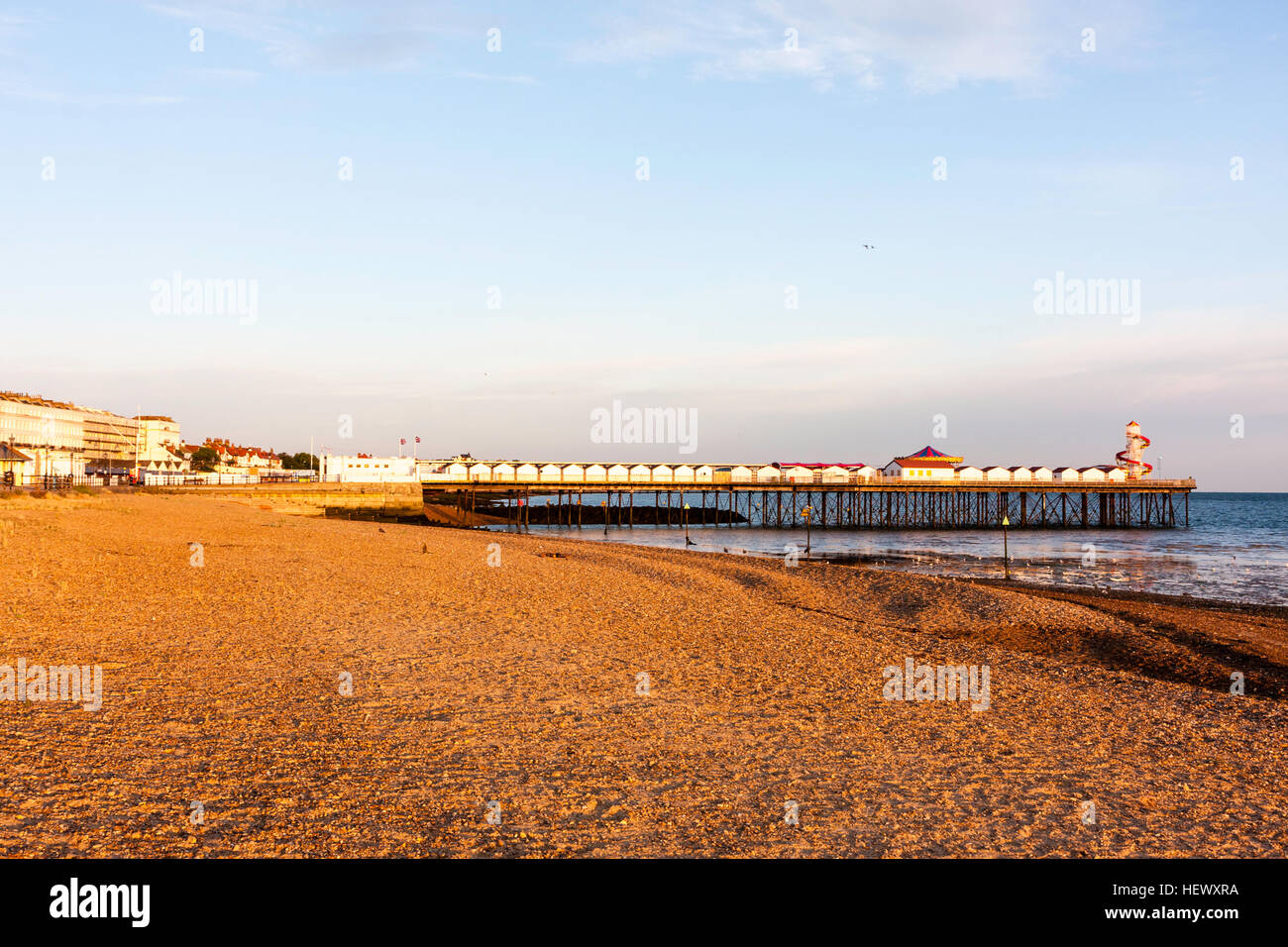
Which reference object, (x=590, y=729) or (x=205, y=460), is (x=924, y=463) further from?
(x=205, y=460)

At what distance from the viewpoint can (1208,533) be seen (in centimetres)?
6625

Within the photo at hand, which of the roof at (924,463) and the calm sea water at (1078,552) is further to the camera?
the roof at (924,463)

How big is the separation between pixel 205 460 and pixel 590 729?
134 meters

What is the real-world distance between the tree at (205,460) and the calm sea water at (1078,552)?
72.9 m

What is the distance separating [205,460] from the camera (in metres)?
127

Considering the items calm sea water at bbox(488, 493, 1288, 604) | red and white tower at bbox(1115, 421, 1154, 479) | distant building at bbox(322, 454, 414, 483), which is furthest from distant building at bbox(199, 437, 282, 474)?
red and white tower at bbox(1115, 421, 1154, 479)

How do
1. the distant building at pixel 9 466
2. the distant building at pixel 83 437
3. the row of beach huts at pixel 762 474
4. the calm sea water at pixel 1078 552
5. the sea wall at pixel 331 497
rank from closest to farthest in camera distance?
the calm sea water at pixel 1078 552 → the distant building at pixel 9 466 → the sea wall at pixel 331 497 → the row of beach huts at pixel 762 474 → the distant building at pixel 83 437

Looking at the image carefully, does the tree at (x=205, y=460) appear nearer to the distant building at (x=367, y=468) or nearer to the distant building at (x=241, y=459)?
the distant building at (x=241, y=459)

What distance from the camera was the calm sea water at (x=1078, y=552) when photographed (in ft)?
102

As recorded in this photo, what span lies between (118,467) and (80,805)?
12048 cm

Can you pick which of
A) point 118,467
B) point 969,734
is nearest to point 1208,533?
point 969,734

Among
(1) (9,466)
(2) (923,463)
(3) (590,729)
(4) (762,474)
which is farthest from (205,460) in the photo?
(3) (590,729)

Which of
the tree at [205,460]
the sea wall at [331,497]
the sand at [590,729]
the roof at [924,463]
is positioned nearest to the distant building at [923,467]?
the roof at [924,463]
